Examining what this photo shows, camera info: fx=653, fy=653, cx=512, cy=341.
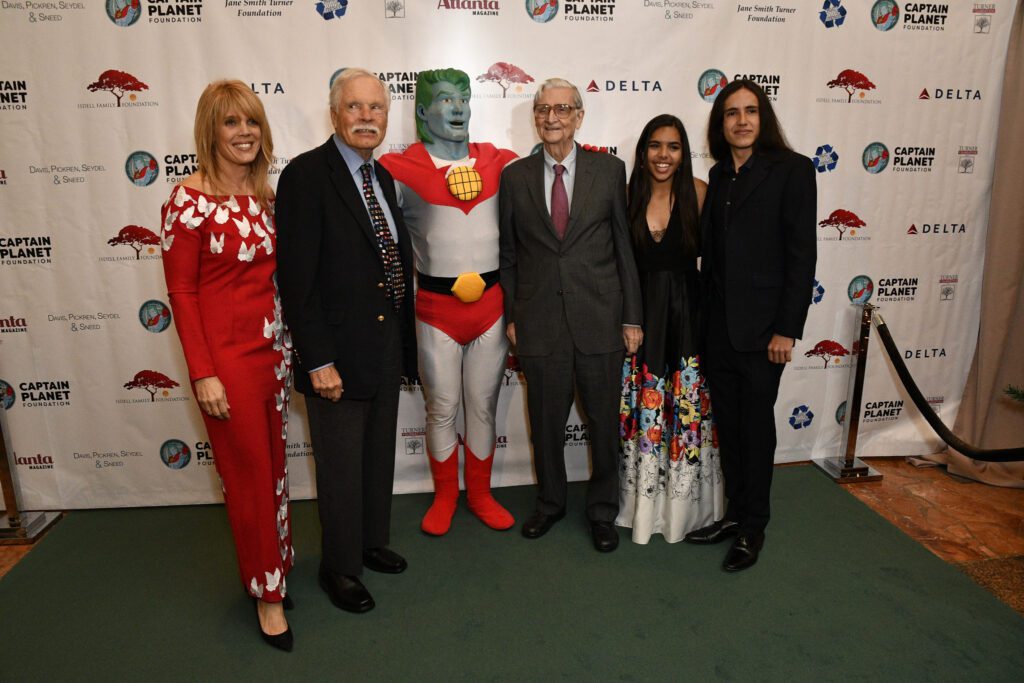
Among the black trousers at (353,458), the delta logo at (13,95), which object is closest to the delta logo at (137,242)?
the delta logo at (13,95)

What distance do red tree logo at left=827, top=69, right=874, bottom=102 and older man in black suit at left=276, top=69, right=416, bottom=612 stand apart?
8.14 feet

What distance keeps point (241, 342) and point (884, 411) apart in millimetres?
3575

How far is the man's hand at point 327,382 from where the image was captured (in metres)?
2.23

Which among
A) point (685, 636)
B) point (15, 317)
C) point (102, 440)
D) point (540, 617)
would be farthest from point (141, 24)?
point (685, 636)

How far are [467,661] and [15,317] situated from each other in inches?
109

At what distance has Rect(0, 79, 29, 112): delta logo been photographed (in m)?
2.98

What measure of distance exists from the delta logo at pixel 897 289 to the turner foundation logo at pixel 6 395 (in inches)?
183

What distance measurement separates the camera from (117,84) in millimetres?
3027

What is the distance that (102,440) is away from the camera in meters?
3.38

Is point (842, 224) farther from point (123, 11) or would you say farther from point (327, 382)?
point (123, 11)

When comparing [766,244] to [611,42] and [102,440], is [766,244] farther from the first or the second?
[102,440]

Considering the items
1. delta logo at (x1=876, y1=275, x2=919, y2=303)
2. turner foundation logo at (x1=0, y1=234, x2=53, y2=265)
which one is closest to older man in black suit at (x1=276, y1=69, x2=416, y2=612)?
turner foundation logo at (x1=0, y1=234, x2=53, y2=265)

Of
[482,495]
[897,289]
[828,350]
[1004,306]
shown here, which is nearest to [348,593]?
[482,495]

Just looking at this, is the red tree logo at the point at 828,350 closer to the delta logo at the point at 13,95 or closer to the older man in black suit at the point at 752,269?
the older man in black suit at the point at 752,269
